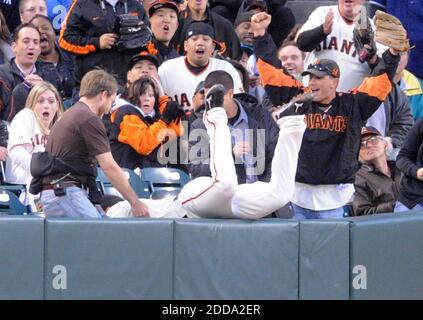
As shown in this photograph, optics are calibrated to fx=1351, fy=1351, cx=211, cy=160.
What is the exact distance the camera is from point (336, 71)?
10422mm

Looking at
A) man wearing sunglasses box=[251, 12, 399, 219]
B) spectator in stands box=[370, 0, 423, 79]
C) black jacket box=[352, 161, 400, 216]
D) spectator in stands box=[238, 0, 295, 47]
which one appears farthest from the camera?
spectator in stands box=[238, 0, 295, 47]

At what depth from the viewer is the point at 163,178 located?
10.9 meters

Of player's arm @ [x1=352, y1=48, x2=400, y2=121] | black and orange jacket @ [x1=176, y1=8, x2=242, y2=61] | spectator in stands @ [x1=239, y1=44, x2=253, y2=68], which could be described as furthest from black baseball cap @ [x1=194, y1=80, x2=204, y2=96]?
spectator in stands @ [x1=239, y1=44, x2=253, y2=68]

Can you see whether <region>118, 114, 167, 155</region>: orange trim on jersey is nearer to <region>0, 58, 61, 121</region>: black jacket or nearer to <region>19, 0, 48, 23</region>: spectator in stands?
<region>0, 58, 61, 121</region>: black jacket

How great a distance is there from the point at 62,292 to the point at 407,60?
18.6 feet

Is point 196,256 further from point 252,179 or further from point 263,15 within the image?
point 263,15

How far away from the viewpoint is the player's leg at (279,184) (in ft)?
28.6

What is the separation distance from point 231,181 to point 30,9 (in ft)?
16.2

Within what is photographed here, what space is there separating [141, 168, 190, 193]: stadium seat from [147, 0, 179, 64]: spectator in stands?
1.86m

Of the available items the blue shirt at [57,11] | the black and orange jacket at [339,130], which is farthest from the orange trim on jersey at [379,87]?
the blue shirt at [57,11]

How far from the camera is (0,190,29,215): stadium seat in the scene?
999 cm

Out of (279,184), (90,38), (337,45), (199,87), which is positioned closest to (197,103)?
(199,87)

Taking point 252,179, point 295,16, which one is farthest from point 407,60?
point 252,179

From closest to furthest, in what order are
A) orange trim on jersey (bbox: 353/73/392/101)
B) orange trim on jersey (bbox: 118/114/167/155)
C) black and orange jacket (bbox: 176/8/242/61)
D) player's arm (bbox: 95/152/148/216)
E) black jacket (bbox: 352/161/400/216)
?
1. player's arm (bbox: 95/152/148/216)
2. orange trim on jersey (bbox: 353/73/392/101)
3. black jacket (bbox: 352/161/400/216)
4. orange trim on jersey (bbox: 118/114/167/155)
5. black and orange jacket (bbox: 176/8/242/61)
